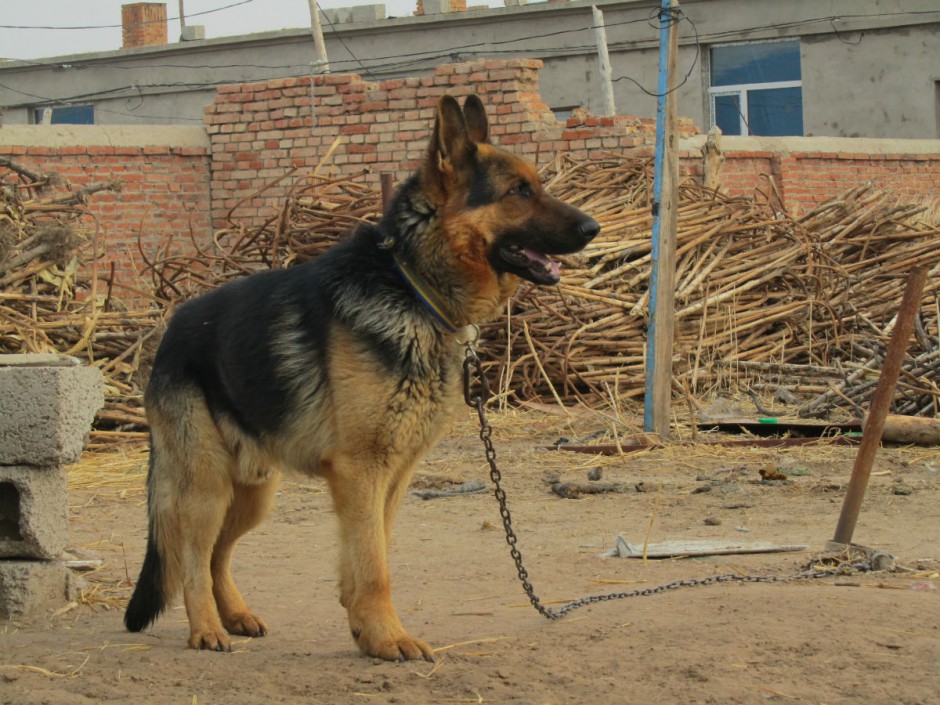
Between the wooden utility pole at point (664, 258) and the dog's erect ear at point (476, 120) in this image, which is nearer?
the dog's erect ear at point (476, 120)

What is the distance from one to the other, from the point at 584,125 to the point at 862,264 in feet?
12.3

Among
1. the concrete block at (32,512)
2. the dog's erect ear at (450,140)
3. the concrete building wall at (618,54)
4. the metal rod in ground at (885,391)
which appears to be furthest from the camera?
the concrete building wall at (618,54)

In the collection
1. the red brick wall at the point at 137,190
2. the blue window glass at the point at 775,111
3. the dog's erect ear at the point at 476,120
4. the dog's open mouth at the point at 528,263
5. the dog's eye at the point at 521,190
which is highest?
the blue window glass at the point at 775,111

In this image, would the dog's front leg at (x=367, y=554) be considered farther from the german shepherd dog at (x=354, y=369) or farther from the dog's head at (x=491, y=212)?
the dog's head at (x=491, y=212)

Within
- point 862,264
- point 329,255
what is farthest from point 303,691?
point 862,264

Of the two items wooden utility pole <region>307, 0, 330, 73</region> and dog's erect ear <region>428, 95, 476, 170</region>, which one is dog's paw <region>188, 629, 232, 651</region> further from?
wooden utility pole <region>307, 0, 330, 73</region>

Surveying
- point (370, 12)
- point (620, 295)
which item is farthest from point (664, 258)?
point (370, 12)

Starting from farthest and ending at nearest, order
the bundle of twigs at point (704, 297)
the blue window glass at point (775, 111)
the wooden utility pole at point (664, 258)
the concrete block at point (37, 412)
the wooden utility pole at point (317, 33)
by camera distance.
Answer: the blue window glass at point (775, 111) < the wooden utility pole at point (317, 33) < the bundle of twigs at point (704, 297) < the wooden utility pole at point (664, 258) < the concrete block at point (37, 412)

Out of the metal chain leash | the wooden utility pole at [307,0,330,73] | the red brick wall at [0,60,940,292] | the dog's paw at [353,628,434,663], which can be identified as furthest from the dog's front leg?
the wooden utility pole at [307,0,330,73]

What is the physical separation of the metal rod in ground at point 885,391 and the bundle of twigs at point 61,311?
21.0ft

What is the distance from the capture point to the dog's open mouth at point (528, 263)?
4.80 meters

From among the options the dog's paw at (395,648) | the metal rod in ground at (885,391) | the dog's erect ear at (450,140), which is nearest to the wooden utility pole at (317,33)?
the metal rod in ground at (885,391)

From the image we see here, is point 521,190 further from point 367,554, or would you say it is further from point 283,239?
point 283,239

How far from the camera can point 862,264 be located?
13641 mm
